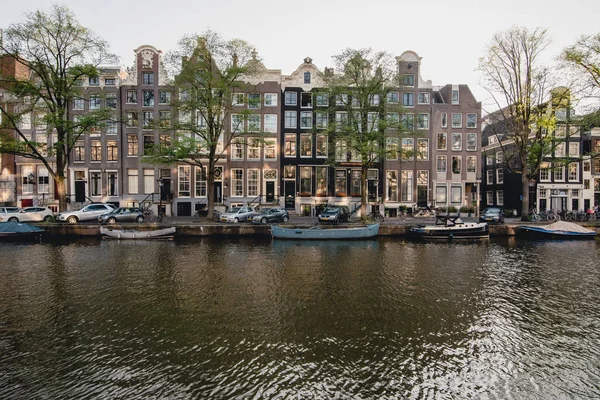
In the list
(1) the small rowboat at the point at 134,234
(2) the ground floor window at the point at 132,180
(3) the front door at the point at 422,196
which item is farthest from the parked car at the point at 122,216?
(3) the front door at the point at 422,196

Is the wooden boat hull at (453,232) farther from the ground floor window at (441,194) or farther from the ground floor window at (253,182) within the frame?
the ground floor window at (253,182)

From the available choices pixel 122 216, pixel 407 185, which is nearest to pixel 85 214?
pixel 122 216

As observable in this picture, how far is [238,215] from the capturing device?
1294 inches

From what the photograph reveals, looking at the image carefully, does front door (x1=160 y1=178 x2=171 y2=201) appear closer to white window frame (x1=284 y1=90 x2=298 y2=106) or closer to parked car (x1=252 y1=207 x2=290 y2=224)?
parked car (x1=252 y1=207 x2=290 y2=224)

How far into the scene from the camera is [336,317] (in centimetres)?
1198

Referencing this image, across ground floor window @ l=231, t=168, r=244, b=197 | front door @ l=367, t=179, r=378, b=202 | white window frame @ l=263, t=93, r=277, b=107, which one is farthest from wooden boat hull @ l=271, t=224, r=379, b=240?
white window frame @ l=263, t=93, r=277, b=107

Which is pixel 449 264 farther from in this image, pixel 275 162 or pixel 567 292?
pixel 275 162

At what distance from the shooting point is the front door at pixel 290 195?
1679 inches

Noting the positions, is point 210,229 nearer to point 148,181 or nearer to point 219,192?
point 219,192

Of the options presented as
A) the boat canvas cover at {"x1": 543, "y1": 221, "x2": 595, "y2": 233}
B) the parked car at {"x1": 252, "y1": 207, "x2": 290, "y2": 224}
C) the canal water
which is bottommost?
the canal water

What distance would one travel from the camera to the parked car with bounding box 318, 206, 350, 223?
33000 mm

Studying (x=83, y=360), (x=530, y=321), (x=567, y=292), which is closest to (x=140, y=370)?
(x=83, y=360)

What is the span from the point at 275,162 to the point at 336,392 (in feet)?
119

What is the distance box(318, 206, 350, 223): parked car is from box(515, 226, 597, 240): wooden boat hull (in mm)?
16773
